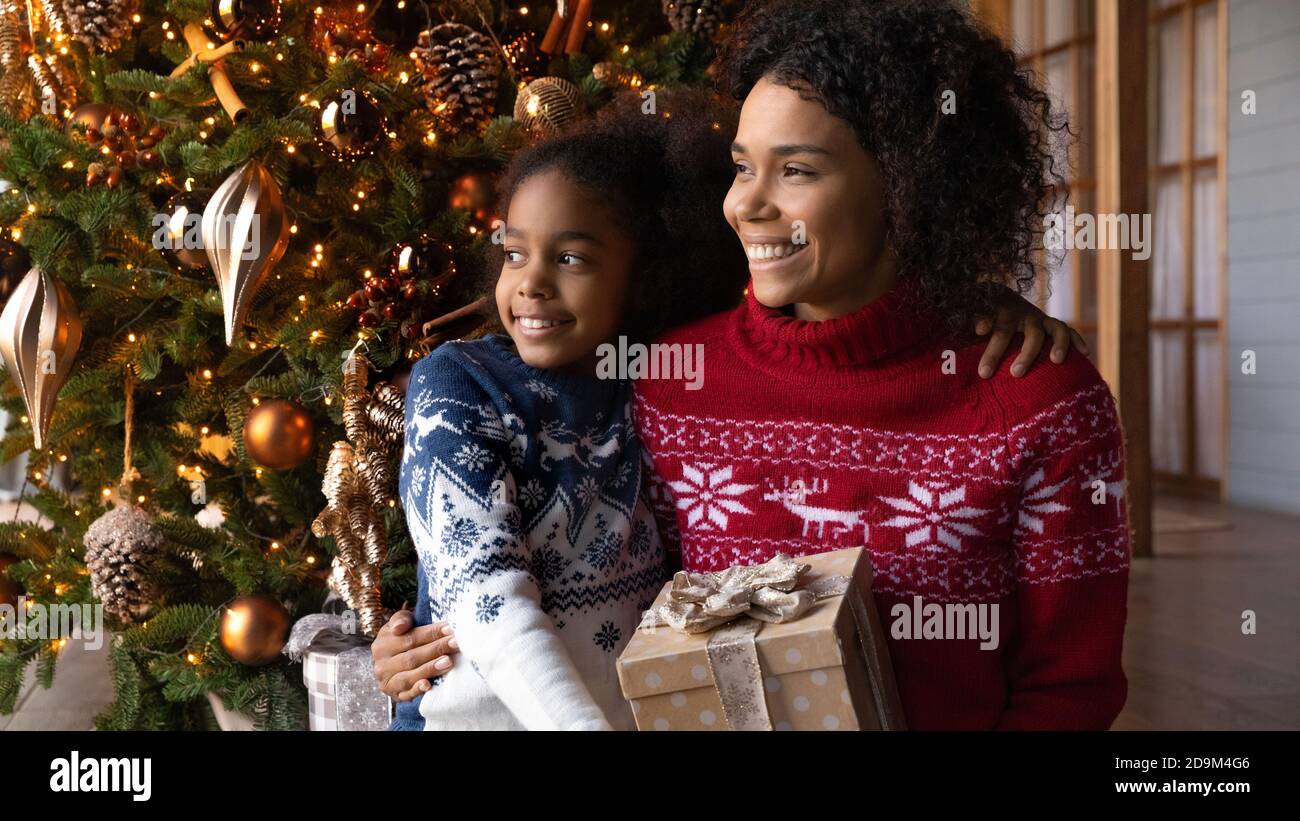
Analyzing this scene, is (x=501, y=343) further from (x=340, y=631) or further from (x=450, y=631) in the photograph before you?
(x=340, y=631)

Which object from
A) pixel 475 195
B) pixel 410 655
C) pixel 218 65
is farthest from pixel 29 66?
pixel 410 655

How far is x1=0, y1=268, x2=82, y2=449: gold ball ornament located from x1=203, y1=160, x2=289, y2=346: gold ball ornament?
11.4 inches

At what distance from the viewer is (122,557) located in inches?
73.1

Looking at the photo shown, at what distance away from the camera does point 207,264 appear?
1767 mm

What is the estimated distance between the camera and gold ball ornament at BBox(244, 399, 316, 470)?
68.0 inches

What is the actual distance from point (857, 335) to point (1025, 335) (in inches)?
7.5

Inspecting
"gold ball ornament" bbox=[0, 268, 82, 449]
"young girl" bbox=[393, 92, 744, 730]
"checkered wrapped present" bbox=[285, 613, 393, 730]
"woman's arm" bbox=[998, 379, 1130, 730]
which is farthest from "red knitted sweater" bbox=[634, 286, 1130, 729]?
"gold ball ornament" bbox=[0, 268, 82, 449]

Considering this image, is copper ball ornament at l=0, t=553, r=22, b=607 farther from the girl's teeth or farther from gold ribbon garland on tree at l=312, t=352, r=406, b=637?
the girl's teeth

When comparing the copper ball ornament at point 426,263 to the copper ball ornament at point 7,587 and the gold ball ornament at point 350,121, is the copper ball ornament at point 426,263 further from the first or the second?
the copper ball ornament at point 7,587

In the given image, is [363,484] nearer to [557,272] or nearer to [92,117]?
[557,272]

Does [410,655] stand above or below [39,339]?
below

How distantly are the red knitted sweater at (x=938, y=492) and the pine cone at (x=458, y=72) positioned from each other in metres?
0.63

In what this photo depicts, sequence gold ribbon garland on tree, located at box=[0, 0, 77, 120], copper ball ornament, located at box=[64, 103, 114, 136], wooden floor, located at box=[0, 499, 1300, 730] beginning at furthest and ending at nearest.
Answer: wooden floor, located at box=[0, 499, 1300, 730] < gold ribbon garland on tree, located at box=[0, 0, 77, 120] < copper ball ornament, located at box=[64, 103, 114, 136]
